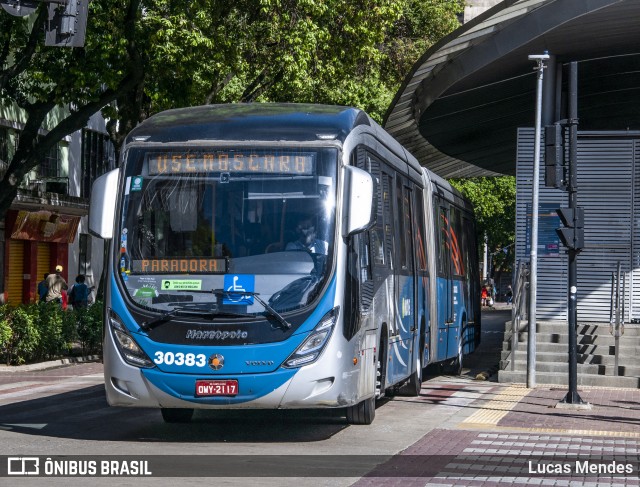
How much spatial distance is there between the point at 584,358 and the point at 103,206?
11696mm

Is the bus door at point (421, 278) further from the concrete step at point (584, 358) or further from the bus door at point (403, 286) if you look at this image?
the concrete step at point (584, 358)

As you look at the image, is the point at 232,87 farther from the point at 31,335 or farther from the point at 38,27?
the point at 31,335

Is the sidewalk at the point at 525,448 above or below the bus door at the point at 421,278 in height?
→ below

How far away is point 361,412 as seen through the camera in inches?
548

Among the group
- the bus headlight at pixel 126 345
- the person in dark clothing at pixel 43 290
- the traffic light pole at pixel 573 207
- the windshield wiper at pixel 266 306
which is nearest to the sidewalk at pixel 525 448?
the traffic light pole at pixel 573 207

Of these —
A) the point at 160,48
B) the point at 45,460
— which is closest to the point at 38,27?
the point at 160,48

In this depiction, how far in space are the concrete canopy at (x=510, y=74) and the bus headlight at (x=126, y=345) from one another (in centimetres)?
1167

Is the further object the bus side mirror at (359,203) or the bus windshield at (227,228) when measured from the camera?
the bus side mirror at (359,203)

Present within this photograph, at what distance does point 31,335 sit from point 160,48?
6338 millimetres

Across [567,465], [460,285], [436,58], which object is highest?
[436,58]

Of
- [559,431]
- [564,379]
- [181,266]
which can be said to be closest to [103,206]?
[181,266]

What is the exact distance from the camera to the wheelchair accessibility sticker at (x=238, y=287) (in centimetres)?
1198

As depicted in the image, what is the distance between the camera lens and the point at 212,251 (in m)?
12.2

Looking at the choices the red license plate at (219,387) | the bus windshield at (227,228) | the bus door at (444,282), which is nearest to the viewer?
the red license plate at (219,387)
